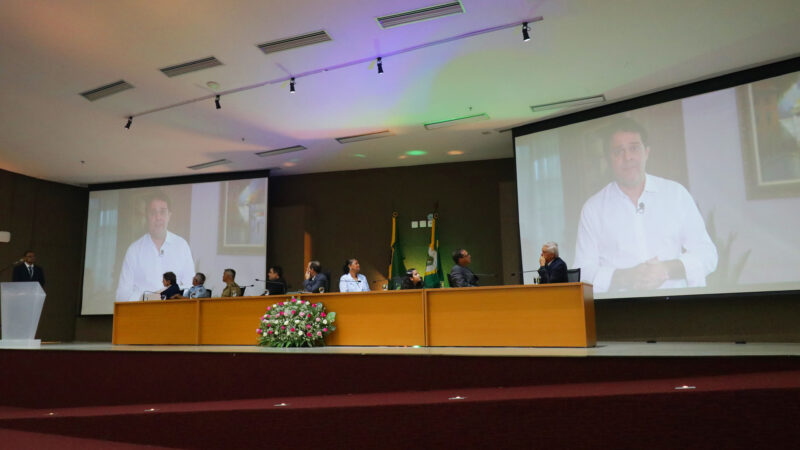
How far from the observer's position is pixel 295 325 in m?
5.85

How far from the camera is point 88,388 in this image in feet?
15.4

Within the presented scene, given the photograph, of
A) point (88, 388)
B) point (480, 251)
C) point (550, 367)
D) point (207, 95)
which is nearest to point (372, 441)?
point (550, 367)

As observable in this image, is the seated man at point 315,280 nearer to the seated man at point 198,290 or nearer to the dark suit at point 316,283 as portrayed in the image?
the dark suit at point 316,283

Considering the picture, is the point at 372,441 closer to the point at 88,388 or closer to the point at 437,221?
the point at 88,388

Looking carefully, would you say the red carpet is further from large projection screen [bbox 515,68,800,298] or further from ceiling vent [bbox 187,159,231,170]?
ceiling vent [bbox 187,159,231,170]

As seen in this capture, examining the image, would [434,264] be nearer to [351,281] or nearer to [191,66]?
[351,281]

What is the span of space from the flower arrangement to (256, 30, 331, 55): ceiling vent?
280 cm

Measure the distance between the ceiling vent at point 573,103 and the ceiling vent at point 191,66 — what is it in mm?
4337

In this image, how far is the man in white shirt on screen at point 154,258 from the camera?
11.3 m

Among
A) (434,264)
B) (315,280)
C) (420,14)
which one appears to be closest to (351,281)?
(315,280)

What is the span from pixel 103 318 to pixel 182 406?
9.44 metres

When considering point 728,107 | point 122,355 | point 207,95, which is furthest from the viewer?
point 207,95

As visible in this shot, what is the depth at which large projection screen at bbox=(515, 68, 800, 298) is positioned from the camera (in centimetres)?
694

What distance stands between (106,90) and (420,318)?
5148 mm
